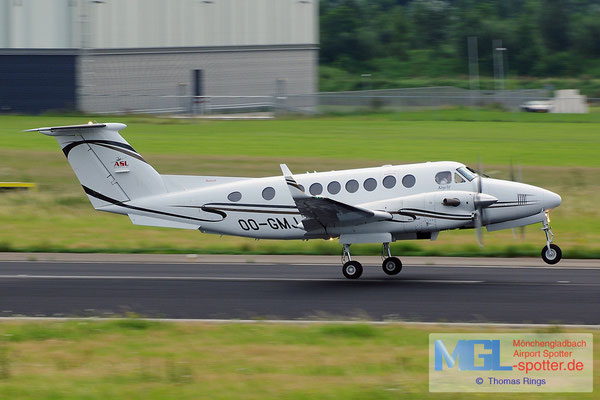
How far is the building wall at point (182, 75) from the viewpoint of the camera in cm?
5556

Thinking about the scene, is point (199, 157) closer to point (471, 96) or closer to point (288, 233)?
point (288, 233)

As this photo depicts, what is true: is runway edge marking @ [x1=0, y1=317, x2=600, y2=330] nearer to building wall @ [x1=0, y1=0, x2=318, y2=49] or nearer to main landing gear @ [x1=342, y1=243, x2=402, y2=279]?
main landing gear @ [x1=342, y1=243, x2=402, y2=279]

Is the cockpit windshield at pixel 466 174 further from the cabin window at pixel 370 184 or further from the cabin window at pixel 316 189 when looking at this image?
the cabin window at pixel 316 189

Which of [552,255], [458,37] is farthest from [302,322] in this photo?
[458,37]

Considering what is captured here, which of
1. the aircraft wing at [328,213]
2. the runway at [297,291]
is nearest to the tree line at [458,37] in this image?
the runway at [297,291]

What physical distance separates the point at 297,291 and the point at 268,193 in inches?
107

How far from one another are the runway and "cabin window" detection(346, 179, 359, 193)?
6.51 feet

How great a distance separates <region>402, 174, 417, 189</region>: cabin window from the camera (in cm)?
1900

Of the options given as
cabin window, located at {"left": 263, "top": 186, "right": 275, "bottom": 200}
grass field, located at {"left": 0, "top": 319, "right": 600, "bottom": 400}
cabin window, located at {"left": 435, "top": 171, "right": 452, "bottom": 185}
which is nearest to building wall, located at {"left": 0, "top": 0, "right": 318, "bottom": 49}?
cabin window, located at {"left": 263, "top": 186, "right": 275, "bottom": 200}

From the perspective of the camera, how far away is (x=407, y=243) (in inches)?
967

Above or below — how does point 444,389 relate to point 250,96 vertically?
below

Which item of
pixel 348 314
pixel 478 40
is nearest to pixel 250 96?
pixel 478 40

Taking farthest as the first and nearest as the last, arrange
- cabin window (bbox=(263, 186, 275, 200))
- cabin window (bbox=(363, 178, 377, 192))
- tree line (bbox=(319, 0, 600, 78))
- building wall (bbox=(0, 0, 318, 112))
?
1. tree line (bbox=(319, 0, 600, 78))
2. building wall (bbox=(0, 0, 318, 112))
3. cabin window (bbox=(263, 186, 275, 200))
4. cabin window (bbox=(363, 178, 377, 192))

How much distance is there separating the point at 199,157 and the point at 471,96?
2726cm
